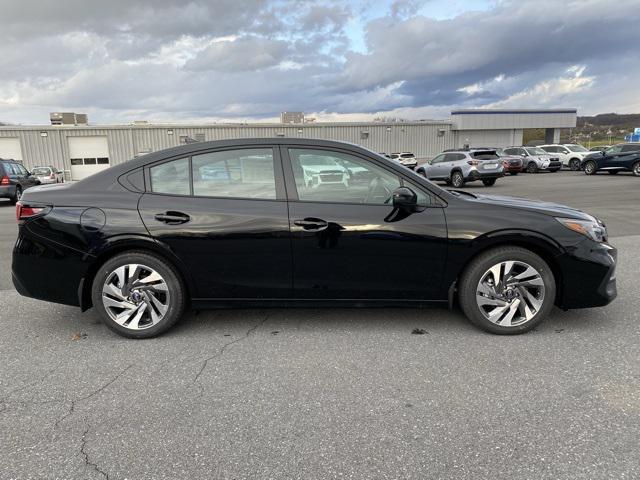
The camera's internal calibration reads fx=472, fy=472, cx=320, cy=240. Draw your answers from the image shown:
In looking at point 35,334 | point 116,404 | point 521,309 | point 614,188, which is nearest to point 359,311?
point 521,309

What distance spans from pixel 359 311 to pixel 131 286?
2014mm

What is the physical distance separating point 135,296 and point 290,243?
1.31 metres

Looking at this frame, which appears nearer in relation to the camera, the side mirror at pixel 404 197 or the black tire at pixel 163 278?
the side mirror at pixel 404 197

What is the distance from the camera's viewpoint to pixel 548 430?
2551mm

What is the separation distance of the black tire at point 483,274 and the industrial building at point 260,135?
2962 cm

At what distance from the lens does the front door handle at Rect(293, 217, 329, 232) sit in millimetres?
3654

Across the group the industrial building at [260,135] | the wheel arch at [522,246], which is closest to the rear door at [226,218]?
the wheel arch at [522,246]

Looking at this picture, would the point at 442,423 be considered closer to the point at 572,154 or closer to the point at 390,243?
the point at 390,243

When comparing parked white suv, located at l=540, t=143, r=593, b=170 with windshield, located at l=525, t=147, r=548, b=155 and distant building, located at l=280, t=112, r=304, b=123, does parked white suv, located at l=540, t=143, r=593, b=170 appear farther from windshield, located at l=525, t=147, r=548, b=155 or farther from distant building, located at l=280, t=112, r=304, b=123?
distant building, located at l=280, t=112, r=304, b=123

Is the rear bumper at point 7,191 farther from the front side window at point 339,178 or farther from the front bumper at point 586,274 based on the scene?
the front bumper at point 586,274

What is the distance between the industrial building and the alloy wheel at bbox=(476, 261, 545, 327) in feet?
97.3

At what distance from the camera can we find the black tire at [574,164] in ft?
97.8

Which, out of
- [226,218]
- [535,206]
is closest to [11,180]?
[226,218]

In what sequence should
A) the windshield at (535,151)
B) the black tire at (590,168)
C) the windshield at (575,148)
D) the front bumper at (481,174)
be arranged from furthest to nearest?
the windshield at (575,148)
the windshield at (535,151)
the black tire at (590,168)
the front bumper at (481,174)
